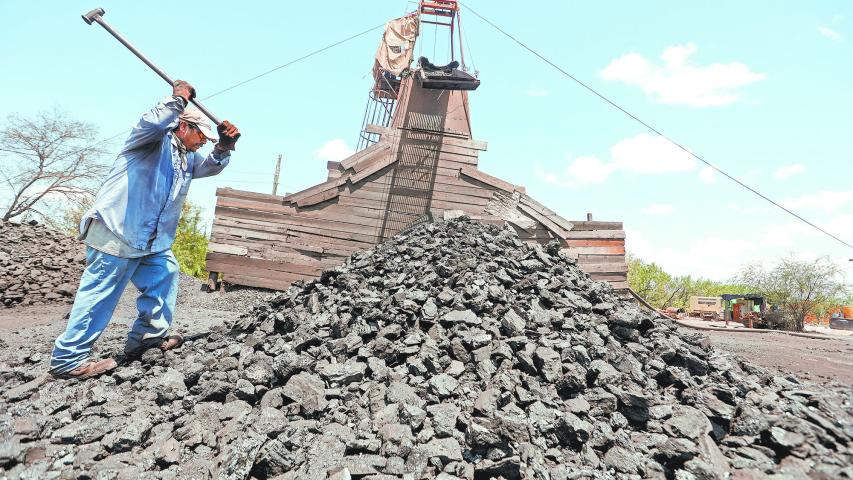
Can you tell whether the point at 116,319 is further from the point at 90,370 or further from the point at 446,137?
the point at 446,137

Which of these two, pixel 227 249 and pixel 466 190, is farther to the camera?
pixel 466 190

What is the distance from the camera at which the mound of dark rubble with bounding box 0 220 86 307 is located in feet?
40.0

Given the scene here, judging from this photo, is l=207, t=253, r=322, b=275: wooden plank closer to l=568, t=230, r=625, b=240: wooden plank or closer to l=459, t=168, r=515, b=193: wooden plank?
l=459, t=168, r=515, b=193: wooden plank

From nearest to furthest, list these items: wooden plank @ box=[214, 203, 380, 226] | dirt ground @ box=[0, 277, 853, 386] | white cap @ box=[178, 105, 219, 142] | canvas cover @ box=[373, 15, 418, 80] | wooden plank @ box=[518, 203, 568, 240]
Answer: white cap @ box=[178, 105, 219, 142] < dirt ground @ box=[0, 277, 853, 386] < wooden plank @ box=[214, 203, 380, 226] < wooden plank @ box=[518, 203, 568, 240] < canvas cover @ box=[373, 15, 418, 80]

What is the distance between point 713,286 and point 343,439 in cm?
4307

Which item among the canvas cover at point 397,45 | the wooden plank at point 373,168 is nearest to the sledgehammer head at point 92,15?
the wooden plank at point 373,168

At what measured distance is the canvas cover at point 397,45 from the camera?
2148 centimetres

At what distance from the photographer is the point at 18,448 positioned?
2760 millimetres

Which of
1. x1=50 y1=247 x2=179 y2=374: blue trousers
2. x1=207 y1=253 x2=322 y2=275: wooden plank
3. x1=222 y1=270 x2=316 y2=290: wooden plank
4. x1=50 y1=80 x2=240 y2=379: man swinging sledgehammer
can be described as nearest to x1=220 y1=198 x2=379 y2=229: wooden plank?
x1=207 y1=253 x2=322 y2=275: wooden plank

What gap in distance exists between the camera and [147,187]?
4.12 meters

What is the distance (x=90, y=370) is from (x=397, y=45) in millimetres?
21446

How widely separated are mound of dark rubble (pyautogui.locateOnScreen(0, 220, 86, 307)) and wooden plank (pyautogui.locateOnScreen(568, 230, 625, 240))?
14509 mm

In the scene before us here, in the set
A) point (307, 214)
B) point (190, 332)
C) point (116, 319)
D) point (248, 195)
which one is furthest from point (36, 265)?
point (190, 332)

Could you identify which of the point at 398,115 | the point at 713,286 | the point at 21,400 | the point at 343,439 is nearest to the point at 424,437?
the point at 343,439
